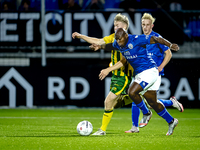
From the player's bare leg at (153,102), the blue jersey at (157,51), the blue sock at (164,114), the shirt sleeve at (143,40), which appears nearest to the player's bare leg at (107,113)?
the player's bare leg at (153,102)

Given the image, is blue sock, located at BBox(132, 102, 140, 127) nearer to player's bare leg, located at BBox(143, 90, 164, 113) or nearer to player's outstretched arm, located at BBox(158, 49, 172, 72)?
player's bare leg, located at BBox(143, 90, 164, 113)

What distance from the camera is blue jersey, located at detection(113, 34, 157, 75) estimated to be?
5902 millimetres

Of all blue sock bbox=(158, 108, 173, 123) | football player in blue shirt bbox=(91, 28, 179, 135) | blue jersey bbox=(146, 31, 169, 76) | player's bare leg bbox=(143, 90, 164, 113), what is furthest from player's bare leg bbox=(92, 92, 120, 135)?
blue jersey bbox=(146, 31, 169, 76)

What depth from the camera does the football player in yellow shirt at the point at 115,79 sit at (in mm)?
6194

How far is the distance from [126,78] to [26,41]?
769 cm

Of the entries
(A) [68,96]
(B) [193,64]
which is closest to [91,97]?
(A) [68,96]

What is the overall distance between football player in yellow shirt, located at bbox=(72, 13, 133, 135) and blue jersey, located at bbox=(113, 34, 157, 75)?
29 cm

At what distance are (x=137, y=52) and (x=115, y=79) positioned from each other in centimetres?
61

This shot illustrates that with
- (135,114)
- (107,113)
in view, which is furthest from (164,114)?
(107,113)

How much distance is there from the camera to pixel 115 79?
6.34 m

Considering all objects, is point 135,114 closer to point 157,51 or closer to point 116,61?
point 116,61

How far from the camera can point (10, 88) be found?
1201 cm

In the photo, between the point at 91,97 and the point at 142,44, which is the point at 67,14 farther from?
the point at 142,44

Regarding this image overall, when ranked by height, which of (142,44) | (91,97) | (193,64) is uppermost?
(142,44)
